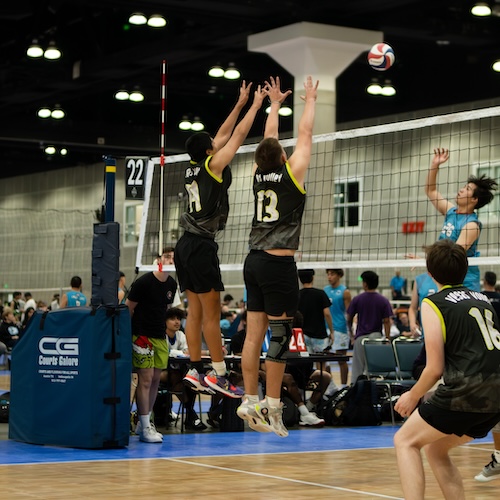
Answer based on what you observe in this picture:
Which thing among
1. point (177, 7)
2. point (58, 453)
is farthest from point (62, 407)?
point (177, 7)

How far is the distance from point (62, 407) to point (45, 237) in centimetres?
2019

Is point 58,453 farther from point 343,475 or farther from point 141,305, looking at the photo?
point 343,475

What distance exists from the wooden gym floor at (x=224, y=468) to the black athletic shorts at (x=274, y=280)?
1.32 m

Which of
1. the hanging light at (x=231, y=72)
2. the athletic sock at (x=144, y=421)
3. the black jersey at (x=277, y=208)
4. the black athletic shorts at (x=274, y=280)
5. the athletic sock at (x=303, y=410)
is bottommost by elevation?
the athletic sock at (x=303, y=410)

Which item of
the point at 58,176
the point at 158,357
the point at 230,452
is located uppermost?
the point at 58,176

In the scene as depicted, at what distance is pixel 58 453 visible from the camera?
30.3 feet

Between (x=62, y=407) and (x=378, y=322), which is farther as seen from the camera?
(x=378, y=322)

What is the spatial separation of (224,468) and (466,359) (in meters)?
3.82

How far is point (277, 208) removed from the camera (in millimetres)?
7125

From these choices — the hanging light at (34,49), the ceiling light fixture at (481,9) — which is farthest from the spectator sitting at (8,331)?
the ceiling light fixture at (481,9)

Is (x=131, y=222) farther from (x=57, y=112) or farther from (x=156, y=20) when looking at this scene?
(x=156, y=20)

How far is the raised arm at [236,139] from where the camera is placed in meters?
7.38

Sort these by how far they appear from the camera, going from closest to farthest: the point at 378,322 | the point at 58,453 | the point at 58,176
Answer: the point at 58,453
the point at 378,322
the point at 58,176

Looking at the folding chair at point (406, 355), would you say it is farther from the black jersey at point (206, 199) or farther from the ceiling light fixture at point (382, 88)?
the ceiling light fixture at point (382, 88)
